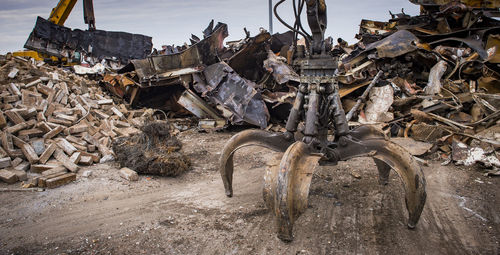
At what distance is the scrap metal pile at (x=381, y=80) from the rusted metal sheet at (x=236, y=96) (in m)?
0.02

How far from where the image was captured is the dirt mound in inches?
170

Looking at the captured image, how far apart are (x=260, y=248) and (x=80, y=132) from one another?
454 centimetres

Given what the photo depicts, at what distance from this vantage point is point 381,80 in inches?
275

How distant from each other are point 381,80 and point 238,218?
18.3ft

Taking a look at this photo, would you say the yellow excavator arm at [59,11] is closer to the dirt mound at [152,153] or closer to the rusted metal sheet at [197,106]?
the rusted metal sheet at [197,106]

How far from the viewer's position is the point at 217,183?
4125mm

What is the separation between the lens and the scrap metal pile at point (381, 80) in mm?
5621

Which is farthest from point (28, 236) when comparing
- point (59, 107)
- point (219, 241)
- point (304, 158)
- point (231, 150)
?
point (59, 107)

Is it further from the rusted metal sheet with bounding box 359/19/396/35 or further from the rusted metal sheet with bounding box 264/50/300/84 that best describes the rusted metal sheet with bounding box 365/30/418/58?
the rusted metal sheet with bounding box 359/19/396/35

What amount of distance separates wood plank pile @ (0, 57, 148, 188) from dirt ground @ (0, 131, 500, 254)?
57 cm

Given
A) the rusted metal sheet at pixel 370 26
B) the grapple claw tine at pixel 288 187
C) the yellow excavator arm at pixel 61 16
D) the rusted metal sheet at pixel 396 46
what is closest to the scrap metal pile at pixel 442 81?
the rusted metal sheet at pixel 396 46

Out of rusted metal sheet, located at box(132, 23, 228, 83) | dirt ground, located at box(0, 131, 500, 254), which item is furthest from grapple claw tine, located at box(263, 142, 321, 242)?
rusted metal sheet, located at box(132, 23, 228, 83)

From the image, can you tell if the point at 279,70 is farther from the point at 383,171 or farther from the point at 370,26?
the point at 370,26

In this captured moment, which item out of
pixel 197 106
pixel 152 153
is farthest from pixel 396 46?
pixel 152 153
